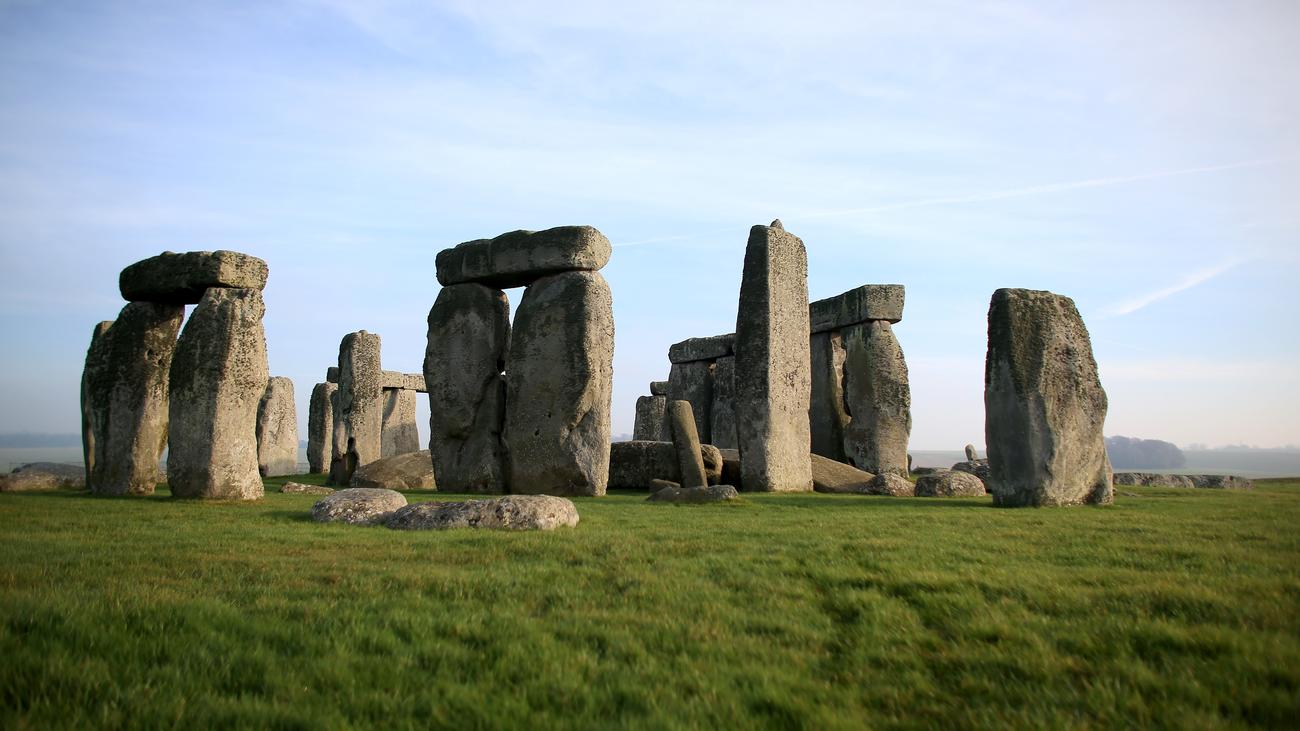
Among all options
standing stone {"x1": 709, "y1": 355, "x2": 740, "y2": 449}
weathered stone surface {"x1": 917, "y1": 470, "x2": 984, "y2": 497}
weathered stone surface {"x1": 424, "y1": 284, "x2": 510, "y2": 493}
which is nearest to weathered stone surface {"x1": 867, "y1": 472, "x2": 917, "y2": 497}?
weathered stone surface {"x1": 917, "y1": 470, "x2": 984, "y2": 497}

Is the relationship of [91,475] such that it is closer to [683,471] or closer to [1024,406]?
[683,471]

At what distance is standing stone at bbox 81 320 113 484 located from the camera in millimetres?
11336

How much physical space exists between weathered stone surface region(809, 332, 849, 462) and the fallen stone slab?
4.51m

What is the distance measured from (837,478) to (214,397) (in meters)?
9.78

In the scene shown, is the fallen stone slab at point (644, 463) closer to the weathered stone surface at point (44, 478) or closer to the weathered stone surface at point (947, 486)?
the weathered stone surface at point (947, 486)

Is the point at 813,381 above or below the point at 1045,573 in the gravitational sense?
above

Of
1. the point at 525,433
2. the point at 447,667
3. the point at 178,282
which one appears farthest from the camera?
the point at 525,433

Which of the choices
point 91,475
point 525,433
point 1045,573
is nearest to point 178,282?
point 91,475

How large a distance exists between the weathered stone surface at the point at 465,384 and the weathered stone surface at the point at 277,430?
1162 centimetres

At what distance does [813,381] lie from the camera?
2005cm

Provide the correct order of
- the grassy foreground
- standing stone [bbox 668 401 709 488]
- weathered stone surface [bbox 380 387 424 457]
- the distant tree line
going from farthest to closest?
the distant tree line
weathered stone surface [bbox 380 387 424 457]
standing stone [bbox 668 401 709 488]
the grassy foreground

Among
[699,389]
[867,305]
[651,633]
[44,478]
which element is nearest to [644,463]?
[867,305]

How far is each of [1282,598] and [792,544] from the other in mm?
3077

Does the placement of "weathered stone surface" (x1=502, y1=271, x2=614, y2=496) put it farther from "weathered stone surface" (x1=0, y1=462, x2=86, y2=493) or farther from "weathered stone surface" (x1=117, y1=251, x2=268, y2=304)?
"weathered stone surface" (x1=0, y1=462, x2=86, y2=493)
